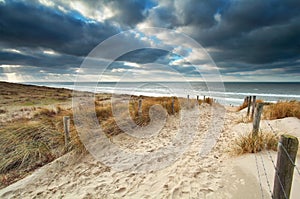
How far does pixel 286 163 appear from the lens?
186 centimetres

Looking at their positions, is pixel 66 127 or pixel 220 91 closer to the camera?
pixel 66 127

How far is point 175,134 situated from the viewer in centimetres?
707

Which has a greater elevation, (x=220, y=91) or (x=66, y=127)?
(x=220, y=91)

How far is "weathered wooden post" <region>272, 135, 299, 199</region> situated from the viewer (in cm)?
183

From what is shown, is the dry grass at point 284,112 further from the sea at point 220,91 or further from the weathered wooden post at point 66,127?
the sea at point 220,91

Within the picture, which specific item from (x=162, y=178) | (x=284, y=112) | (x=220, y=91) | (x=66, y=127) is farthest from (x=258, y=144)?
(x=220, y=91)

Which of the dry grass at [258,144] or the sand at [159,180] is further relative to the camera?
the dry grass at [258,144]

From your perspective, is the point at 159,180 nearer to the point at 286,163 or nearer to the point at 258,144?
the point at 286,163

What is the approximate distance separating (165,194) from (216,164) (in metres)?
1.74

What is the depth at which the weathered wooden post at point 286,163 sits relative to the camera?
1.83 metres

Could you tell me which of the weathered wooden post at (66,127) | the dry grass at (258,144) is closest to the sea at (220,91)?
the dry grass at (258,144)

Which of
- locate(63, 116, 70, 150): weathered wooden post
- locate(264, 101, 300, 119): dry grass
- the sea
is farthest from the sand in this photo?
the sea

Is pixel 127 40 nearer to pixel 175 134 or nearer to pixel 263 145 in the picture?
pixel 175 134

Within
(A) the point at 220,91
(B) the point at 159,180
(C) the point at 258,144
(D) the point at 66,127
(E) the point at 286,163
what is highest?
(A) the point at 220,91
